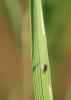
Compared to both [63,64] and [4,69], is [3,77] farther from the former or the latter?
[63,64]

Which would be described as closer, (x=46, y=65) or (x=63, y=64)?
(x=46, y=65)

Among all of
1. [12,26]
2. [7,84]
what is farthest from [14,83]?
[12,26]

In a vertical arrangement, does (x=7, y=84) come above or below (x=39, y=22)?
below

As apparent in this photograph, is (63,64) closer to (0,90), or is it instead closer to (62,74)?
(62,74)

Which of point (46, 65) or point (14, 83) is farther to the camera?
point (14, 83)

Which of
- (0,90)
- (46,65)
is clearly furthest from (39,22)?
(0,90)

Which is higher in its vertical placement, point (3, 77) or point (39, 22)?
point (39, 22)
